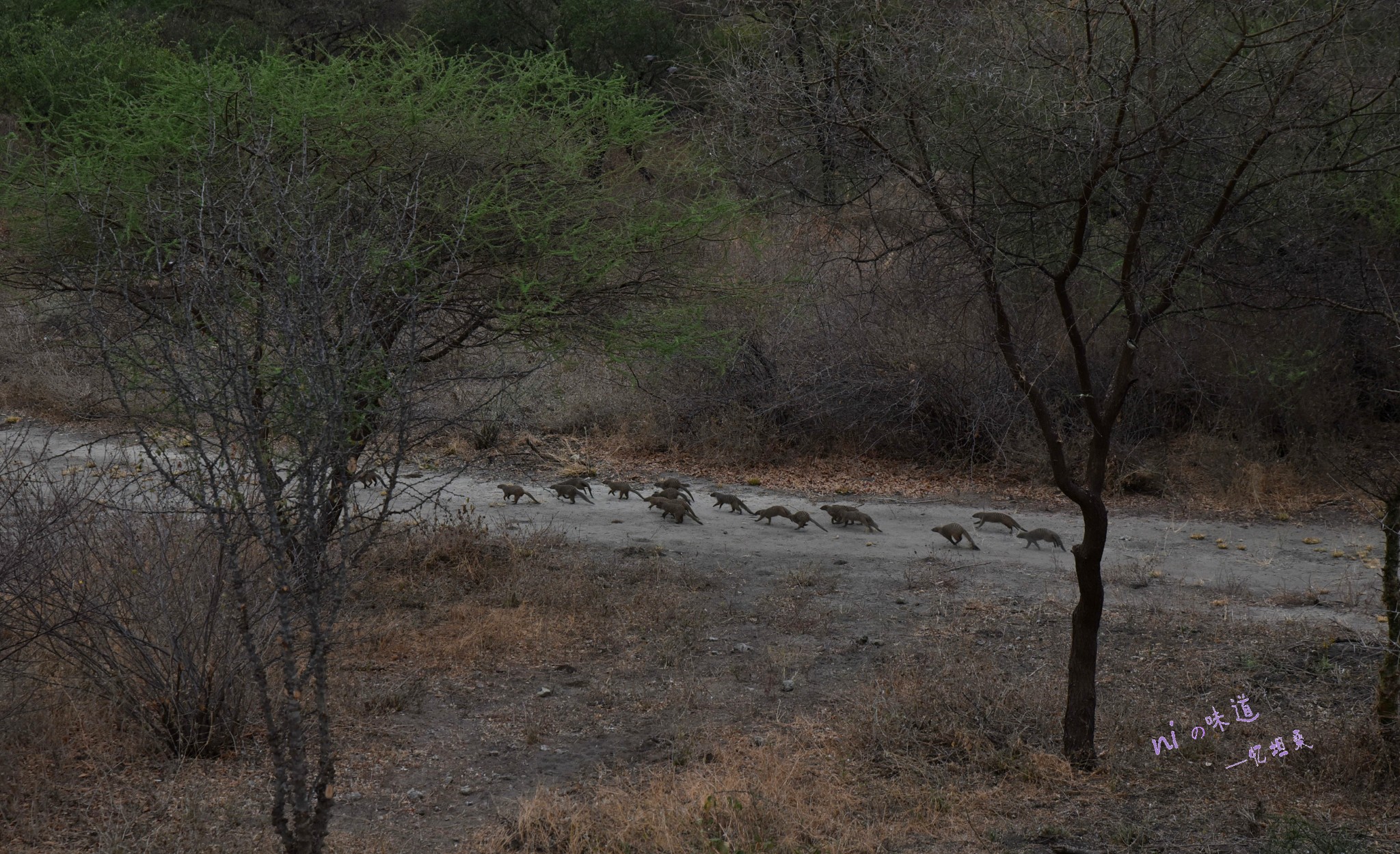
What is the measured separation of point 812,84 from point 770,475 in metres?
9.86

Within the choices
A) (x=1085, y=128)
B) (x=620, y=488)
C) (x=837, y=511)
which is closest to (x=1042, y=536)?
(x=837, y=511)

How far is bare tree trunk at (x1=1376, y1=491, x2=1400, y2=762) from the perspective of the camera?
18.3 ft

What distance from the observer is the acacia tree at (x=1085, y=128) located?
553 cm

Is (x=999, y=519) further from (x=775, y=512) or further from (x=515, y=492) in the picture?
(x=515, y=492)

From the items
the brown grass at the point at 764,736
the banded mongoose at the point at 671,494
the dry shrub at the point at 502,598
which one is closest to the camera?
the brown grass at the point at 764,736

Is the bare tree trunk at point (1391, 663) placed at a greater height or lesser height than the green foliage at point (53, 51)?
lesser

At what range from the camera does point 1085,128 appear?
579cm

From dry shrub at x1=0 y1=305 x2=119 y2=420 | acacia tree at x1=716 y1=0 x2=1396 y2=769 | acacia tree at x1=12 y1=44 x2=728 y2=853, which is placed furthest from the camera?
dry shrub at x1=0 y1=305 x2=119 y2=420

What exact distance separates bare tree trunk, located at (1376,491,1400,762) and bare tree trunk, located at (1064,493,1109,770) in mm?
1269

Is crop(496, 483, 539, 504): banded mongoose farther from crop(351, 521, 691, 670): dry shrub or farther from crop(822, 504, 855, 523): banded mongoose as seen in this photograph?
crop(822, 504, 855, 523): banded mongoose

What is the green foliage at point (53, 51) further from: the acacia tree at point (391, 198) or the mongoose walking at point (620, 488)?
the mongoose walking at point (620, 488)

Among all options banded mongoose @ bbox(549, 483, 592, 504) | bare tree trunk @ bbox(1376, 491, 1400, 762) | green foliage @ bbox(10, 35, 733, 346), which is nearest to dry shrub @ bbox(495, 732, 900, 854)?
bare tree trunk @ bbox(1376, 491, 1400, 762)

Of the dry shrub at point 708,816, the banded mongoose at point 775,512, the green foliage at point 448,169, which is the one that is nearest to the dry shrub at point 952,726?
the dry shrub at point 708,816

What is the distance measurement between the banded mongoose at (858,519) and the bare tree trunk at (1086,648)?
609cm
